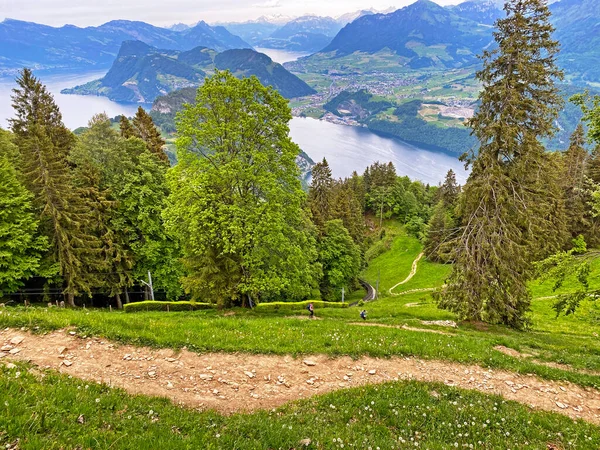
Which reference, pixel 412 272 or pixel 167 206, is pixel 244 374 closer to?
pixel 167 206

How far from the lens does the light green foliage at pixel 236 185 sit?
20.0m

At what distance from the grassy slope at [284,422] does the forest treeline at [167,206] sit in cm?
1153

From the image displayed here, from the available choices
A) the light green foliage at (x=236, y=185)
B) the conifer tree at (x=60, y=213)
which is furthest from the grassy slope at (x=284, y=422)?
the conifer tree at (x=60, y=213)

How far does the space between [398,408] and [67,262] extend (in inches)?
1183

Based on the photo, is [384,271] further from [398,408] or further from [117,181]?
[398,408]

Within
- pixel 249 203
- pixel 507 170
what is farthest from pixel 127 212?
pixel 507 170

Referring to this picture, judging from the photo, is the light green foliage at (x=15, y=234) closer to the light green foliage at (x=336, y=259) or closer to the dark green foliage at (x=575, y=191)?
the light green foliage at (x=336, y=259)

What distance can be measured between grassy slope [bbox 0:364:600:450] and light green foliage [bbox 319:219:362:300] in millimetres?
40392

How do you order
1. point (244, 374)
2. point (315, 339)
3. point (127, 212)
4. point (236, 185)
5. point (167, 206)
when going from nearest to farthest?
1. point (244, 374)
2. point (315, 339)
3. point (236, 185)
4. point (167, 206)
5. point (127, 212)

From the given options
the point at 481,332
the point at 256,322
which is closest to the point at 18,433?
the point at 256,322

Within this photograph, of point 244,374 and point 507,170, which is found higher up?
point 507,170

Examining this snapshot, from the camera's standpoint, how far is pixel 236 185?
2083 cm

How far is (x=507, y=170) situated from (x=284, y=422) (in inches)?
681

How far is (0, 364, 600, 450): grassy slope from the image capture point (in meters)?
6.59
